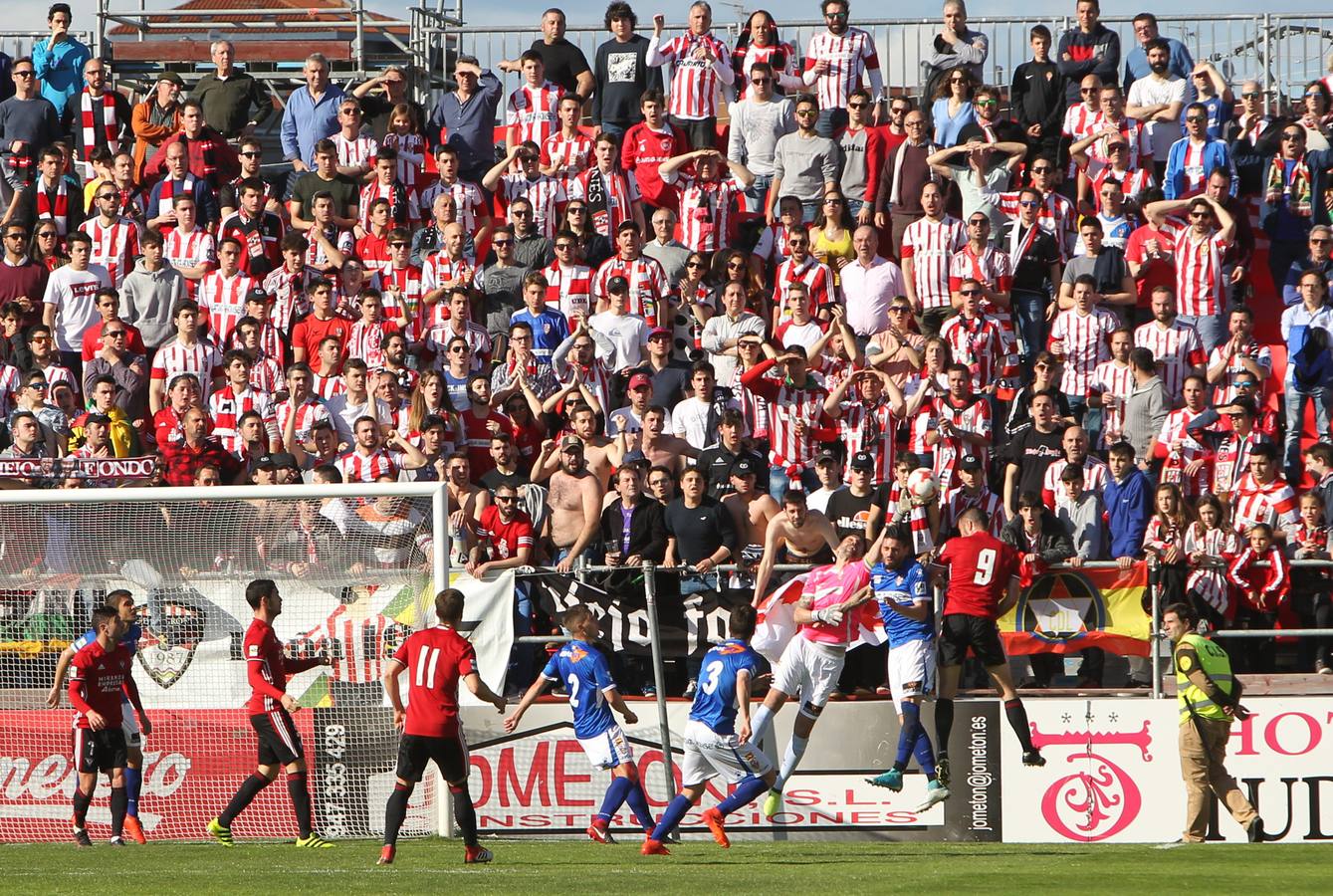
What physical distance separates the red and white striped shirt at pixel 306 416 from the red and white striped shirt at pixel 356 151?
3890 mm

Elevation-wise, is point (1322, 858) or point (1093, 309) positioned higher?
point (1093, 309)

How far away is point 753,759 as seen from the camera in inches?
499

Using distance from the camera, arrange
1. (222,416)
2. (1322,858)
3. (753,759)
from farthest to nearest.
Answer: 1. (222,416)
2. (753,759)
3. (1322,858)

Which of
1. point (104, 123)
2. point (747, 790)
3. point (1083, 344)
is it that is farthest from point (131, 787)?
point (104, 123)

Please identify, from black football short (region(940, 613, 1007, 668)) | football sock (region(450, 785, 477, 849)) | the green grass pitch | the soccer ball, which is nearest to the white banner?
black football short (region(940, 613, 1007, 668))

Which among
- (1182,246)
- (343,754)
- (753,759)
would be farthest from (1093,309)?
(343,754)

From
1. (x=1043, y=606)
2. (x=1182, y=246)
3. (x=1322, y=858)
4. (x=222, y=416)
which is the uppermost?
(x=1182, y=246)

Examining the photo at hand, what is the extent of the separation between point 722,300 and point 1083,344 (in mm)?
3312

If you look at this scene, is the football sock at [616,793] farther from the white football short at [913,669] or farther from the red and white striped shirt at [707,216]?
the red and white striped shirt at [707,216]

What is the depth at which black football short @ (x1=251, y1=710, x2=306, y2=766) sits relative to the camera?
12617mm

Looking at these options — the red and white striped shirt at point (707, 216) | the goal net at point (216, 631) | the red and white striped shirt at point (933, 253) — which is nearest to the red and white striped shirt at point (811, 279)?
the red and white striped shirt at point (933, 253)

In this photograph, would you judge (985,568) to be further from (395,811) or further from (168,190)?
(168,190)

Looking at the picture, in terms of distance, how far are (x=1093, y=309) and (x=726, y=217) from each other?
12.1 ft

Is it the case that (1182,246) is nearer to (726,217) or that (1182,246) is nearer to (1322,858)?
(726,217)
